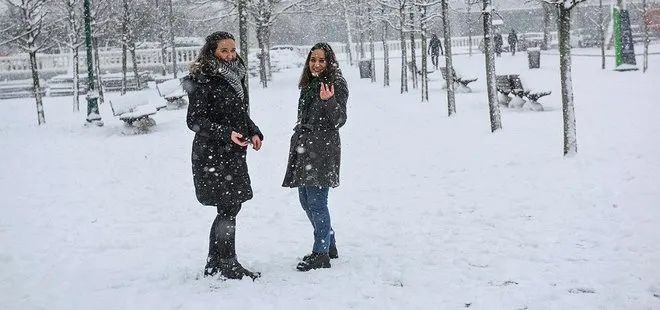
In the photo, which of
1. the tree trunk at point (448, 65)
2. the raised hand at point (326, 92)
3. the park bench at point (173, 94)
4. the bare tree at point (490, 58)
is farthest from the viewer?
the park bench at point (173, 94)

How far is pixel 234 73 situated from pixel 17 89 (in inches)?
1217

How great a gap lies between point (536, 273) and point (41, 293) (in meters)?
3.84

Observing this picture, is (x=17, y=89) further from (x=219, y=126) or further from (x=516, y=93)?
(x=219, y=126)

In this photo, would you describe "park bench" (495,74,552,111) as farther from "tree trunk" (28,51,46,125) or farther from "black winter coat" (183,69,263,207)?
"tree trunk" (28,51,46,125)

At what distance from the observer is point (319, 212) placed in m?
4.70

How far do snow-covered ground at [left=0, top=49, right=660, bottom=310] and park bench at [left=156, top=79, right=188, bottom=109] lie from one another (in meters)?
7.19

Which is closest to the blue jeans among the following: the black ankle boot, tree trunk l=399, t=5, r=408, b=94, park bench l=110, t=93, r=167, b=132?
the black ankle boot

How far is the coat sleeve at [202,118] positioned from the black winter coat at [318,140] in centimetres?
65

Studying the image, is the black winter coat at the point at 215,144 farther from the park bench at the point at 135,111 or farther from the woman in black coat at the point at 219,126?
the park bench at the point at 135,111

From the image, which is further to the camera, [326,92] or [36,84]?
[36,84]

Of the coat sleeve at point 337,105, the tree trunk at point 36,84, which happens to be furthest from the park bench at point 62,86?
the coat sleeve at point 337,105

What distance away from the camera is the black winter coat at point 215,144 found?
429 centimetres

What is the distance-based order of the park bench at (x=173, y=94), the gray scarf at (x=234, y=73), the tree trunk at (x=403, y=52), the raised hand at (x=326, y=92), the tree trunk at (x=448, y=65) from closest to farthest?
the gray scarf at (x=234, y=73) < the raised hand at (x=326, y=92) < the tree trunk at (x=448, y=65) < the tree trunk at (x=403, y=52) < the park bench at (x=173, y=94)

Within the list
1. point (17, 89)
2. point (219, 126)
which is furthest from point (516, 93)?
point (17, 89)
